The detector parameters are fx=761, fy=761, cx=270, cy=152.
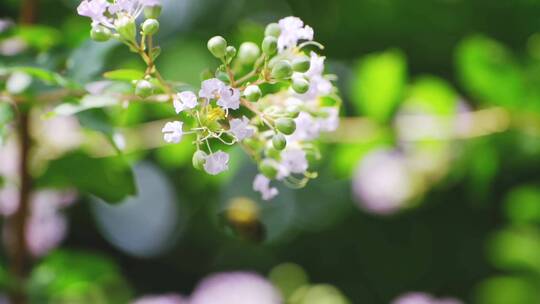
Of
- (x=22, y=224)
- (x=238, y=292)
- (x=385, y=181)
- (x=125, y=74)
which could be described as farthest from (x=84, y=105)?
(x=385, y=181)

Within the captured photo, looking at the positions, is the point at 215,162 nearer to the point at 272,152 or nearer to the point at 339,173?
the point at 272,152

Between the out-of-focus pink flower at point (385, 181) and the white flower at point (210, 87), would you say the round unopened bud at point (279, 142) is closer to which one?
the white flower at point (210, 87)

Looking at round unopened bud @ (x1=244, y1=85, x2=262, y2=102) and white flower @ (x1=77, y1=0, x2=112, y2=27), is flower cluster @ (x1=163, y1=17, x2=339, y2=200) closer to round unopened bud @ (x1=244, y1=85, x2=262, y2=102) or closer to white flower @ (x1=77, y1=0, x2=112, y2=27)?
round unopened bud @ (x1=244, y1=85, x2=262, y2=102)

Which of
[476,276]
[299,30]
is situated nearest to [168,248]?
[476,276]

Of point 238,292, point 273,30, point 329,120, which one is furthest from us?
point 238,292

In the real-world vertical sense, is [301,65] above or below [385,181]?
below

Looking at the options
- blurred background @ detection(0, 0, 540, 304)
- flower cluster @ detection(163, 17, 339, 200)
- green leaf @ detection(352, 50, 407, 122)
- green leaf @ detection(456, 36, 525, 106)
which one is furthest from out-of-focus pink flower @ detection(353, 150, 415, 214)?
flower cluster @ detection(163, 17, 339, 200)

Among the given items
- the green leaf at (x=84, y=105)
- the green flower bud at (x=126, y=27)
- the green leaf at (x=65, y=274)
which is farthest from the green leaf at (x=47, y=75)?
the green leaf at (x=65, y=274)
